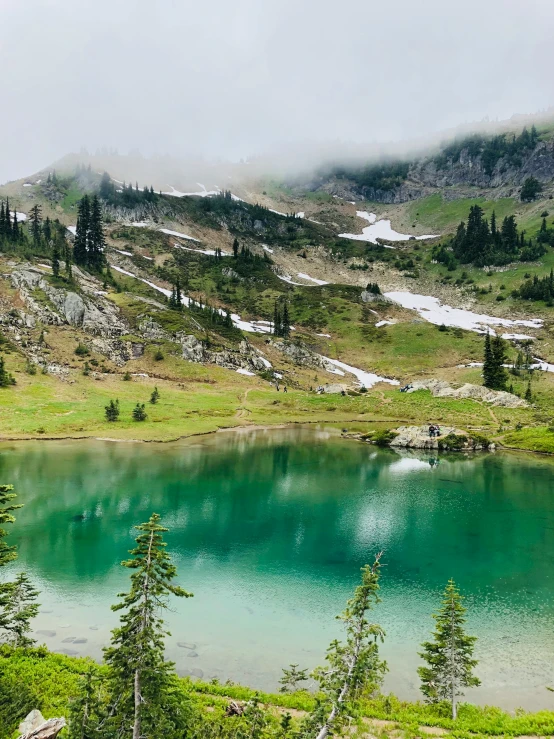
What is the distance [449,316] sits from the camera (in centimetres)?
17188

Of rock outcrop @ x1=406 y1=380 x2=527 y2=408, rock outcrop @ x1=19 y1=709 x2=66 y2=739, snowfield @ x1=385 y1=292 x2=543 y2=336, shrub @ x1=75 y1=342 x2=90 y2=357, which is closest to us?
rock outcrop @ x1=19 y1=709 x2=66 y2=739

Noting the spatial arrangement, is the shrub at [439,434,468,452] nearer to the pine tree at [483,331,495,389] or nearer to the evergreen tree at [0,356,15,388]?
the pine tree at [483,331,495,389]

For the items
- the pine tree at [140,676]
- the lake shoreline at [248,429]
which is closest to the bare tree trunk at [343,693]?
the pine tree at [140,676]

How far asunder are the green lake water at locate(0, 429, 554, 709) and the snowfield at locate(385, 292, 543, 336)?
109635 millimetres

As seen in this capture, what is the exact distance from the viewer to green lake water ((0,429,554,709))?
1916 cm

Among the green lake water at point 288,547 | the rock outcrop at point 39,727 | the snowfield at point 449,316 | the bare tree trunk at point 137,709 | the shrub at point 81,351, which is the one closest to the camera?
the bare tree trunk at point 137,709

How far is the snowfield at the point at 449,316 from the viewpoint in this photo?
155 m

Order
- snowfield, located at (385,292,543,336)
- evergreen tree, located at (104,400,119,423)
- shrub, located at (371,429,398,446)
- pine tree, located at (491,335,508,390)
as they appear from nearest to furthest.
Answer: evergreen tree, located at (104,400,119,423)
shrub, located at (371,429,398,446)
pine tree, located at (491,335,508,390)
snowfield, located at (385,292,543,336)

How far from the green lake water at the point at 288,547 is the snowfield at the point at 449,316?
110m

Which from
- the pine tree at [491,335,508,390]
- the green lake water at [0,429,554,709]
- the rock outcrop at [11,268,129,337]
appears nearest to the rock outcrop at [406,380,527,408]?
the pine tree at [491,335,508,390]

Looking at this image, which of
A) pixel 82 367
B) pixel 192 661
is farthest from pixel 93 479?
pixel 82 367

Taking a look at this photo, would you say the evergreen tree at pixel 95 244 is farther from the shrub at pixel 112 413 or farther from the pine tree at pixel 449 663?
the pine tree at pixel 449 663

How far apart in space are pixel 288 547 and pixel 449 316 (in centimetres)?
16055

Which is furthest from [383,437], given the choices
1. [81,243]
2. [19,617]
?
[81,243]
